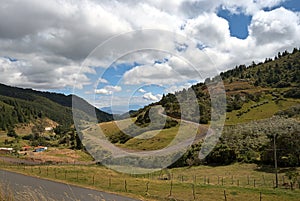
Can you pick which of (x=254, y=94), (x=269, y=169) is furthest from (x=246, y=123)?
(x=269, y=169)

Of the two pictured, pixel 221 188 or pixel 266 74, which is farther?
pixel 266 74

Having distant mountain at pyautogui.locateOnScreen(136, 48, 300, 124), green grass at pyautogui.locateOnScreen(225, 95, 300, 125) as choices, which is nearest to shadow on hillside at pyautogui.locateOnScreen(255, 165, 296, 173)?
distant mountain at pyautogui.locateOnScreen(136, 48, 300, 124)

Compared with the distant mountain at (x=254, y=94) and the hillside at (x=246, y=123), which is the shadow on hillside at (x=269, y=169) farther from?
the distant mountain at (x=254, y=94)

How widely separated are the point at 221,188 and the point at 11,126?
170068 millimetres

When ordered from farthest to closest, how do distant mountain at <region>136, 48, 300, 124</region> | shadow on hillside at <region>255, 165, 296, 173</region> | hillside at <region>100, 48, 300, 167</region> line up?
1. distant mountain at <region>136, 48, 300, 124</region>
2. hillside at <region>100, 48, 300, 167</region>
3. shadow on hillside at <region>255, 165, 296, 173</region>

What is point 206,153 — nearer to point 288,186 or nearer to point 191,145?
point 191,145

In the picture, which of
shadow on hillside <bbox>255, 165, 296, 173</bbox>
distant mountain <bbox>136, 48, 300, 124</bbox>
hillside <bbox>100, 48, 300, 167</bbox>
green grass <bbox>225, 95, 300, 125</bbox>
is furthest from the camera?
green grass <bbox>225, 95, 300, 125</bbox>

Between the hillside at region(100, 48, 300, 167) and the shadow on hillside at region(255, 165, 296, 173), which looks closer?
the shadow on hillside at region(255, 165, 296, 173)

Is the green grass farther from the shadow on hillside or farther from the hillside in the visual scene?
the shadow on hillside

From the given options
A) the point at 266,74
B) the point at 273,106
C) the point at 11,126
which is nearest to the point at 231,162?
the point at 273,106

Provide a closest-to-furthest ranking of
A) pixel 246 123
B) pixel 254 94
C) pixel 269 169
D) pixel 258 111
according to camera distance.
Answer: pixel 269 169
pixel 246 123
pixel 258 111
pixel 254 94

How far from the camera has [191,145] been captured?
5647 centimetres

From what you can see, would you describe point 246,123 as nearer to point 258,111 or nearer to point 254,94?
point 258,111

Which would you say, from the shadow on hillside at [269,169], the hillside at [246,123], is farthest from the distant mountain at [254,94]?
the shadow on hillside at [269,169]
